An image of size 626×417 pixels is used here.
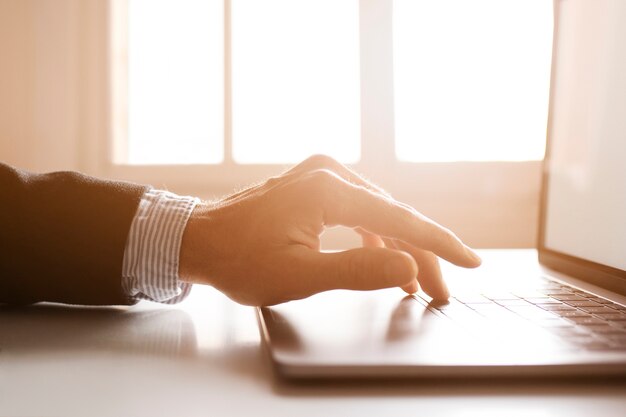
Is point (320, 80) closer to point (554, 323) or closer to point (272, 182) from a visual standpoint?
point (272, 182)

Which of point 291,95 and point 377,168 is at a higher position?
point 291,95

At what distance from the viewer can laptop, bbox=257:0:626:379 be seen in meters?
0.40

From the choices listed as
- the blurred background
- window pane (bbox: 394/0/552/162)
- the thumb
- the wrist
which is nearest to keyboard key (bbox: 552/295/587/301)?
the thumb

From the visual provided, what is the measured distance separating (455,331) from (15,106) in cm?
142

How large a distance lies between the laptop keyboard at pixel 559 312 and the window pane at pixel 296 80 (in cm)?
103

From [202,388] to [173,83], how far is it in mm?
1374

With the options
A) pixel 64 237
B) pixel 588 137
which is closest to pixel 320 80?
pixel 588 137

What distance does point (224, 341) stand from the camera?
0.52 m

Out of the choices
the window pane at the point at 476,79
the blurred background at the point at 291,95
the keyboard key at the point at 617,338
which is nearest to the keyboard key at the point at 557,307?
the keyboard key at the point at 617,338

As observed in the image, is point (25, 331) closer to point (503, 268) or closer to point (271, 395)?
point (271, 395)

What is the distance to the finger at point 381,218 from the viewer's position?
0.56 m

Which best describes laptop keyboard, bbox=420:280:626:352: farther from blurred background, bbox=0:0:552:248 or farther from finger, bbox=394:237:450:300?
blurred background, bbox=0:0:552:248

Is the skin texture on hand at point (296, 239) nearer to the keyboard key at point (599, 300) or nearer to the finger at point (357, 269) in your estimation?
the finger at point (357, 269)

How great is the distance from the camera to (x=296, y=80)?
5.44 ft
